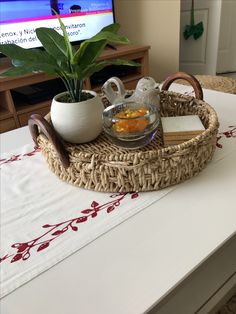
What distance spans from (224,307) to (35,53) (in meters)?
1.02

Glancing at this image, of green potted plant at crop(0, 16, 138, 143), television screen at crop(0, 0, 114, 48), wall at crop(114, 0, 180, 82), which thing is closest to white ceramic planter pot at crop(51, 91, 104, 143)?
green potted plant at crop(0, 16, 138, 143)

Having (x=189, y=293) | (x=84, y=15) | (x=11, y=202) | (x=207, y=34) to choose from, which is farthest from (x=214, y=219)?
(x=207, y=34)

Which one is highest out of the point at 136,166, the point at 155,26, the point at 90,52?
the point at 90,52

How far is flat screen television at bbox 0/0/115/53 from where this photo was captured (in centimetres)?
188

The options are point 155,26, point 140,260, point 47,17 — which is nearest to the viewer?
point 140,260

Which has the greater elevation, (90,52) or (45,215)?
(90,52)

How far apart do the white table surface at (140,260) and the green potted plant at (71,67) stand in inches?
11.1

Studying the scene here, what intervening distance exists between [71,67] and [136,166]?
0.28m

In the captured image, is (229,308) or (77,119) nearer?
(77,119)

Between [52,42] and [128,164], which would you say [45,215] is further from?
[52,42]

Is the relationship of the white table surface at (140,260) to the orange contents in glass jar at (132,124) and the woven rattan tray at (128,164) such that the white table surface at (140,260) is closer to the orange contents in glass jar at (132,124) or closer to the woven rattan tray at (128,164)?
the woven rattan tray at (128,164)

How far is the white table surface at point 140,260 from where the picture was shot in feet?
1.43

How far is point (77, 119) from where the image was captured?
28.2 inches

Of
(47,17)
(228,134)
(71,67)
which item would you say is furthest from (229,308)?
(47,17)
